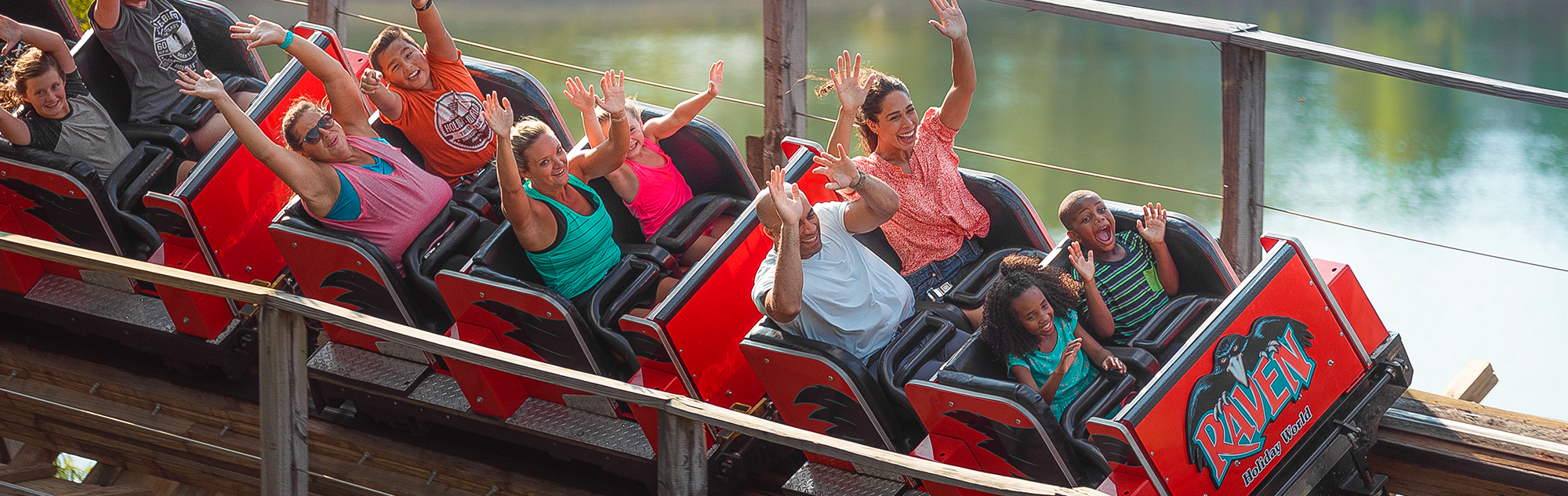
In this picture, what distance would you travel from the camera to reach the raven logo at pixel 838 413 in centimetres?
288

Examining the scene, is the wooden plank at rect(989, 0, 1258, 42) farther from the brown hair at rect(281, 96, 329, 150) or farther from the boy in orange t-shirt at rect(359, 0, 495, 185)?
the brown hair at rect(281, 96, 329, 150)

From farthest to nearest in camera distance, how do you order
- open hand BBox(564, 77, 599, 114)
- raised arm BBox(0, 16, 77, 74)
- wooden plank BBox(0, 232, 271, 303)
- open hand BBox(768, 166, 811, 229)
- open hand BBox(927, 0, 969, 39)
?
raised arm BBox(0, 16, 77, 74) → open hand BBox(564, 77, 599, 114) → open hand BBox(927, 0, 969, 39) → open hand BBox(768, 166, 811, 229) → wooden plank BBox(0, 232, 271, 303)

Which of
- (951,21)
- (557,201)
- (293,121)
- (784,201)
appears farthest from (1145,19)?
(293,121)

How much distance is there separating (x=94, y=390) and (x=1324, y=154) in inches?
408

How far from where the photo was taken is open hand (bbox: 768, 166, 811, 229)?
2.75 metres

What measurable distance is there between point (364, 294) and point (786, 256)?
1.19 meters

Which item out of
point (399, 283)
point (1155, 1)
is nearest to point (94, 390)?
point (399, 283)

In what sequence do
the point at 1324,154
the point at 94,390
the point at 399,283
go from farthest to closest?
the point at 1324,154
the point at 94,390
the point at 399,283

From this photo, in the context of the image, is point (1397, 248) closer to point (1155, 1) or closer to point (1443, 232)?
point (1443, 232)

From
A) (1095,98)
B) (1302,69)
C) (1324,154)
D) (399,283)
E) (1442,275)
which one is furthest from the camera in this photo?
(1302,69)

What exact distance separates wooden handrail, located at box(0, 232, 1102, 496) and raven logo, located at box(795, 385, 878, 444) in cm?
64

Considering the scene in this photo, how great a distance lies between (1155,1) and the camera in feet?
42.9

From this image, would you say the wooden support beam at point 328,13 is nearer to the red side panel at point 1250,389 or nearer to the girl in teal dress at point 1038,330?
the girl in teal dress at point 1038,330

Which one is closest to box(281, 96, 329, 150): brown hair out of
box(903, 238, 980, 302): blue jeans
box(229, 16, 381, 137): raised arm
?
box(229, 16, 381, 137): raised arm
